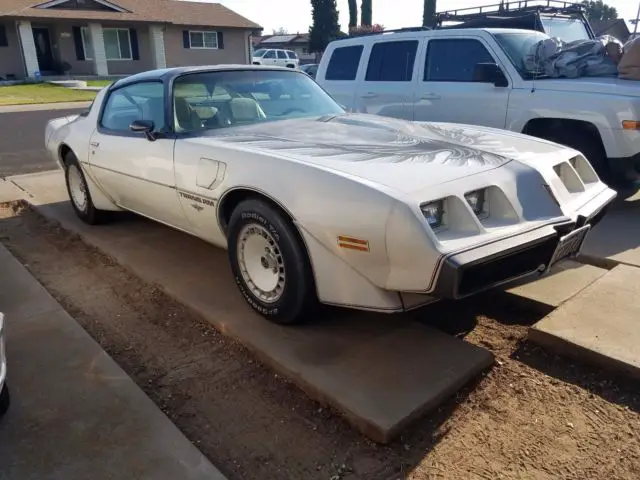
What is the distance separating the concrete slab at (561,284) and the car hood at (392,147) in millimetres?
901

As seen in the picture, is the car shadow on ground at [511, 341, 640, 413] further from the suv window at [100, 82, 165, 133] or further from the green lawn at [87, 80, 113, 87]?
the green lawn at [87, 80, 113, 87]

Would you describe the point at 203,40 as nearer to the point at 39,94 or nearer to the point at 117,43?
the point at 117,43

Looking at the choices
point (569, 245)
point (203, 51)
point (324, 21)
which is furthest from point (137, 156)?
point (324, 21)

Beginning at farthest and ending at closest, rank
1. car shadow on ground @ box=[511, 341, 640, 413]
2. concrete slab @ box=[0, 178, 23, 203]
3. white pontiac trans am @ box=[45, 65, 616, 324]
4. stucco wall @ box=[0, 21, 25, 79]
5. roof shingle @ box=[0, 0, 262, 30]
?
stucco wall @ box=[0, 21, 25, 79], roof shingle @ box=[0, 0, 262, 30], concrete slab @ box=[0, 178, 23, 203], car shadow on ground @ box=[511, 341, 640, 413], white pontiac trans am @ box=[45, 65, 616, 324]

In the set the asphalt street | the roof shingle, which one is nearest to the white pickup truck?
the asphalt street

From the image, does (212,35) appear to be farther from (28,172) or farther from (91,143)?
(91,143)

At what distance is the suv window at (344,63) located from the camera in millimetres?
7285

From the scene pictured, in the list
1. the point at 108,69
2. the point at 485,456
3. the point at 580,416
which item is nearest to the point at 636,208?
the point at 580,416

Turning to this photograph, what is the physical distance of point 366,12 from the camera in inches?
1715

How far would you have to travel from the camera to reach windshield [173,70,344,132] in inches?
158

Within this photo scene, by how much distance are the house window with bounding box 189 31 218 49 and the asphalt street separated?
Answer: 16.7 metres

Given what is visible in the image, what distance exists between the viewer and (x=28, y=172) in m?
8.36

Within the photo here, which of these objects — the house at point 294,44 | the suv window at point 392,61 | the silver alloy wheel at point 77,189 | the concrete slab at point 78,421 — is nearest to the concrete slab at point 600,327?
the concrete slab at point 78,421

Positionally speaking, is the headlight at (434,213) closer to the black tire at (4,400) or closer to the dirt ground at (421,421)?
the dirt ground at (421,421)
